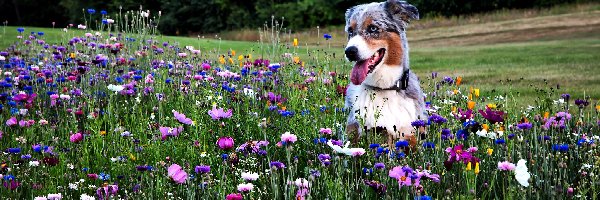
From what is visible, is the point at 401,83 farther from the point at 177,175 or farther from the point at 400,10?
the point at 177,175

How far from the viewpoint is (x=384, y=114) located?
14.2ft

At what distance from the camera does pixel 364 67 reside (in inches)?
170

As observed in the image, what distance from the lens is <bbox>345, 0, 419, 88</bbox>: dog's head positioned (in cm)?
427

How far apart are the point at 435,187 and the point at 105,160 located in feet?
7.38

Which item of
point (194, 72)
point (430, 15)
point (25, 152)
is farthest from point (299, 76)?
point (430, 15)

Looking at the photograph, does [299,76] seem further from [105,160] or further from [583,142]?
[583,142]

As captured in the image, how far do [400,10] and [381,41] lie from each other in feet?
0.82

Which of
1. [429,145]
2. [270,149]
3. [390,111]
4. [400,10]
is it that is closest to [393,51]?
[400,10]

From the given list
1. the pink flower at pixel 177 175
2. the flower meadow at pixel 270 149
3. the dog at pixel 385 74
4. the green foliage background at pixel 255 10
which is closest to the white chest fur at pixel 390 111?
the dog at pixel 385 74

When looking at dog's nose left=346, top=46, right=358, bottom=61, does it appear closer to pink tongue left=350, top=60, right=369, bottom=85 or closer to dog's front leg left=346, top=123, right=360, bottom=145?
pink tongue left=350, top=60, right=369, bottom=85

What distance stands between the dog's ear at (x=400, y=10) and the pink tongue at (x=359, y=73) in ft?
1.15

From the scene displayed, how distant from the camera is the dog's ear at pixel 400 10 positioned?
435 centimetres

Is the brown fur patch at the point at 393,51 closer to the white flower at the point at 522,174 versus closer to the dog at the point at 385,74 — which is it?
the dog at the point at 385,74

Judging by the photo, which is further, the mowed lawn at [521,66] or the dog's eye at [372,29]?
the mowed lawn at [521,66]
